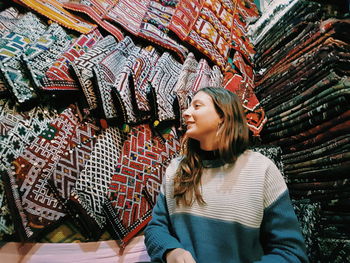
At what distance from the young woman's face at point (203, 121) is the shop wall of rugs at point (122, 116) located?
0.37m

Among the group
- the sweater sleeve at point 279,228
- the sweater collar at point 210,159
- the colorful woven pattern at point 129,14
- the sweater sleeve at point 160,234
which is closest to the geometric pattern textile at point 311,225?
the sweater sleeve at point 279,228

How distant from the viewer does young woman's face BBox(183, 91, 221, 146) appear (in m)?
Result: 0.82

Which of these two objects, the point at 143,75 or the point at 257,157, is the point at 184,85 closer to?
the point at 143,75

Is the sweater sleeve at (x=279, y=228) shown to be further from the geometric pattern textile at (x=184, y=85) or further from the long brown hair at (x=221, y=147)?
the geometric pattern textile at (x=184, y=85)

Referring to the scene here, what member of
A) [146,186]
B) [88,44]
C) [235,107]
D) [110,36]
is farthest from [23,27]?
[235,107]

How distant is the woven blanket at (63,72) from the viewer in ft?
3.10

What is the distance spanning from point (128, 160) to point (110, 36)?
840mm

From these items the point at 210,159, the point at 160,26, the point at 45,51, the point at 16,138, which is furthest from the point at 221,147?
the point at 160,26

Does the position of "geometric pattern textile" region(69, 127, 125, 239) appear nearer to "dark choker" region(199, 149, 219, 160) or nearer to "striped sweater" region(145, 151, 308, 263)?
"striped sweater" region(145, 151, 308, 263)

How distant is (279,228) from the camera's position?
66cm

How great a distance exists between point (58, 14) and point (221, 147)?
127 cm

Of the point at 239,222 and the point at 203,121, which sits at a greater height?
the point at 203,121

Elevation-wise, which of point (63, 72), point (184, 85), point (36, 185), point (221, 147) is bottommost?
point (36, 185)

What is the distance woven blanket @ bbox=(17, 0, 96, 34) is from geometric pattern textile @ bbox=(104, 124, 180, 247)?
2.36 feet
